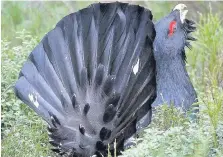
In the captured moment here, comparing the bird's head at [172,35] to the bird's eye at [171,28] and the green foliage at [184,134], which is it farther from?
the green foliage at [184,134]

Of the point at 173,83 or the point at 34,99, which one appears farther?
the point at 173,83

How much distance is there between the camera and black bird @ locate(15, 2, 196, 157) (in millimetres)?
5777

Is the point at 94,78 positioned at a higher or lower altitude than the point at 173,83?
lower

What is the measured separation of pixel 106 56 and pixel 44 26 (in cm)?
352

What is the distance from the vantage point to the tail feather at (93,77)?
5773 millimetres

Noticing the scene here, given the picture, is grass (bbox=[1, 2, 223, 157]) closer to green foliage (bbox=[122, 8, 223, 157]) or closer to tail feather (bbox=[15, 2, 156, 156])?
green foliage (bbox=[122, 8, 223, 157])

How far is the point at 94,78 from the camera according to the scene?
5.80m

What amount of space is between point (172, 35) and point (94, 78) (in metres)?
1.22

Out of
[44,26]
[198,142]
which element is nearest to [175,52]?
[198,142]

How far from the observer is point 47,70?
239 inches

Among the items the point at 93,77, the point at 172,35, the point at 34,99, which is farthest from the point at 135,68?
the point at 172,35

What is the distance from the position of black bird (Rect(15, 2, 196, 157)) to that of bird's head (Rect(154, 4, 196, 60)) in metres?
0.63

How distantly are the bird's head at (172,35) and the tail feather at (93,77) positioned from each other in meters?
0.73

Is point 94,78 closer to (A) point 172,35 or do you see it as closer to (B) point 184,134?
(B) point 184,134
